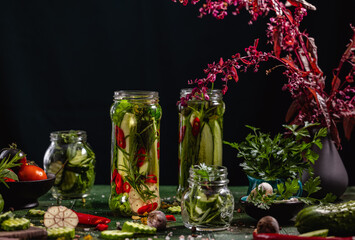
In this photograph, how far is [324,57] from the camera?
8.98 feet

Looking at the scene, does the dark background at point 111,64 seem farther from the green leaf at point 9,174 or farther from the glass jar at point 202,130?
the green leaf at point 9,174

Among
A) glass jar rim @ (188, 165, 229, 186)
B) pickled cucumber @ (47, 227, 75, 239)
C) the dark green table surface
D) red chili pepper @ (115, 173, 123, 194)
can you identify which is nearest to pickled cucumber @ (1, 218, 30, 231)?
pickled cucumber @ (47, 227, 75, 239)

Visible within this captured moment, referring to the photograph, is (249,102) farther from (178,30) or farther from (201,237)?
(201,237)

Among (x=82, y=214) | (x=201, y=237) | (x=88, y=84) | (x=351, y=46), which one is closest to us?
(x=201, y=237)

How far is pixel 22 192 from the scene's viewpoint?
1919 mm

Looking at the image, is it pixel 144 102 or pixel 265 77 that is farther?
pixel 265 77

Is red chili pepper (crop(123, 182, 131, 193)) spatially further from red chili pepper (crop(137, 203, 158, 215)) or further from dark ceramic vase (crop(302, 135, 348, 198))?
dark ceramic vase (crop(302, 135, 348, 198))

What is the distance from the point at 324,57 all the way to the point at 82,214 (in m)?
1.52

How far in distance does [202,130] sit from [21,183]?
26.2 inches

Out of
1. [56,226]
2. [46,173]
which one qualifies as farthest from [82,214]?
[46,173]

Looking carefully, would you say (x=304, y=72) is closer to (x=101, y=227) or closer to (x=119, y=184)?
(x=119, y=184)

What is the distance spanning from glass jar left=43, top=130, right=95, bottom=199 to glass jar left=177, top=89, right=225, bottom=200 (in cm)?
43

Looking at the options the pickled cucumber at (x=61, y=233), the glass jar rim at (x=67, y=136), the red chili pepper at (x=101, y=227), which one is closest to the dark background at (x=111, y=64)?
the glass jar rim at (x=67, y=136)

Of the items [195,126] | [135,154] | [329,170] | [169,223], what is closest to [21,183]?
[135,154]
